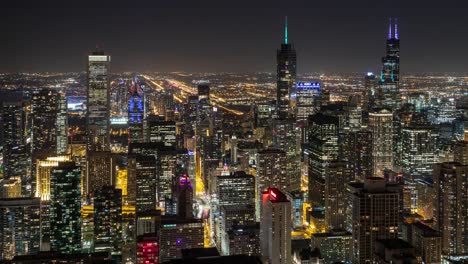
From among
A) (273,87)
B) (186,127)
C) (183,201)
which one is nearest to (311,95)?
(273,87)

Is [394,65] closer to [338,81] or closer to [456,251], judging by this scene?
[338,81]

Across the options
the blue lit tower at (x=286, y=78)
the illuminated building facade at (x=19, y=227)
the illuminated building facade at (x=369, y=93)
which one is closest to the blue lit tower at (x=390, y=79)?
the illuminated building facade at (x=369, y=93)

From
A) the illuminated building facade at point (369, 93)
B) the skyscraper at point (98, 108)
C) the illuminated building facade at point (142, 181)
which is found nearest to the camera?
the illuminated building facade at point (142, 181)

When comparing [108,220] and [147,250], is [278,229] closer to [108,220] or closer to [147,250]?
[147,250]

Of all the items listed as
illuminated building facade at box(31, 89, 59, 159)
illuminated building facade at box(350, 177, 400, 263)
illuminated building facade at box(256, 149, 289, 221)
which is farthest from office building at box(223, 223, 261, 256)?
illuminated building facade at box(31, 89, 59, 159)

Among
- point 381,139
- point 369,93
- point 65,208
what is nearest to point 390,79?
point 369,93

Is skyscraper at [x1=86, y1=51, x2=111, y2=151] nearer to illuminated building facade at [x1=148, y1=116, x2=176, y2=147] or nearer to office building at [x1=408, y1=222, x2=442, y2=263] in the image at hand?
illuminated building facade at [x1=148, y1=116, x2=176, y2=147]

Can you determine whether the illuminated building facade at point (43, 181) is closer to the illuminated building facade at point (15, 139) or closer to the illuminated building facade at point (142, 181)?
the illuminated building facade at point (15, 139)
